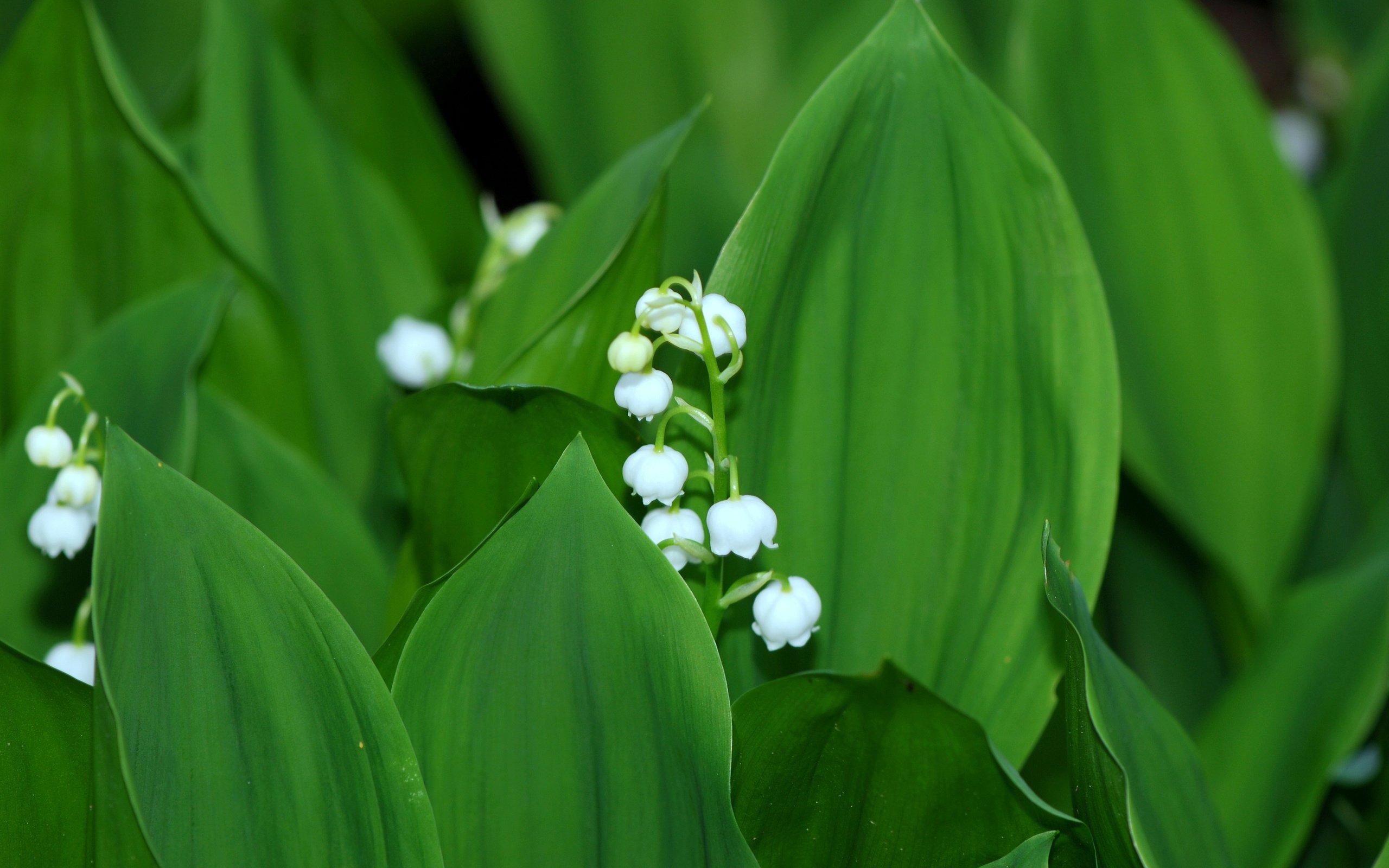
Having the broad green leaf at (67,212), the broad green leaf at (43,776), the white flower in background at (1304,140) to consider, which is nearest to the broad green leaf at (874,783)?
the broad green leaf at (43,776)

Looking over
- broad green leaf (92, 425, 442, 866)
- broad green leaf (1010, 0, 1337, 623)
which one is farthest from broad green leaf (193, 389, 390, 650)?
broad green leaf (1010, 0, 1337, 623)

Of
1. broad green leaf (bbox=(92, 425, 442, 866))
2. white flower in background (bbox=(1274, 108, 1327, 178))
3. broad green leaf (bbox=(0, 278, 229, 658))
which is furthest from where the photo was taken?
white flower in background (bbox=(1274, 108, 1327, 178))

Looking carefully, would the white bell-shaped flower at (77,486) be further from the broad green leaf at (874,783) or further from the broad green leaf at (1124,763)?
the broad green leaf at (1124,763)

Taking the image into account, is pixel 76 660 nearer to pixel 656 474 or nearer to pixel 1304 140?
pixel 656 474

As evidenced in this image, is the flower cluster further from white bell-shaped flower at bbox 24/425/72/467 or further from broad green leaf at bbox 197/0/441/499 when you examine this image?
broad green leaf at bbox 197/0/441/499

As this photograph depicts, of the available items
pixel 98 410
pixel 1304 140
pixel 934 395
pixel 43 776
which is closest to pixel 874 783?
pixel 934 395

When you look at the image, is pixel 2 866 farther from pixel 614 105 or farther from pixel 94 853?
pixel 614 105
